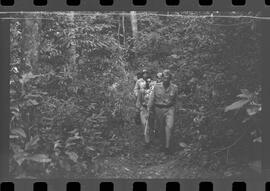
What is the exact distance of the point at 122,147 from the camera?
8688 millimetres

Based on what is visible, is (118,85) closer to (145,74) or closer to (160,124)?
(145,74)

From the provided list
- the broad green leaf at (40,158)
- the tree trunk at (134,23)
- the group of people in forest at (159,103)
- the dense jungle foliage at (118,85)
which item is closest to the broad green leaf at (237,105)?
the dense jungle foliage at (118,85)

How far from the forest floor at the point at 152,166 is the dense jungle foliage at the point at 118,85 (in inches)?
1.4

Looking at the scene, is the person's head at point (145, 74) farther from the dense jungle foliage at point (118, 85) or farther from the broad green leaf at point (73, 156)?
the broad green leaf at point (73, 156)

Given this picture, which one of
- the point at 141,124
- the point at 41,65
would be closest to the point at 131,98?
the point at 141,124

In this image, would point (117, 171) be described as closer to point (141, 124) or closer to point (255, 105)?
point (141, 124)

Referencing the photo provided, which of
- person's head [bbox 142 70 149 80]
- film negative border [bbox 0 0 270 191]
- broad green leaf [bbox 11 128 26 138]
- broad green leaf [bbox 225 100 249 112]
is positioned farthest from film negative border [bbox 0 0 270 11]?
broad green leaf [bbox 11 128 26 138]

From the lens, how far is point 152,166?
8.66m

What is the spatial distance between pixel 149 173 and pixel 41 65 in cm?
135

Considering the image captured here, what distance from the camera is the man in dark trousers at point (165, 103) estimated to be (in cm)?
869

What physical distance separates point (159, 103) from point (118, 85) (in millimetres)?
397

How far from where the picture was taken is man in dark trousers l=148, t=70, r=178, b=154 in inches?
342

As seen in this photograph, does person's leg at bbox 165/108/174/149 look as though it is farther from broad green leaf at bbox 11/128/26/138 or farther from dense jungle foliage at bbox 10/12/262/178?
broad green leaf at bbox 11/128/26/138

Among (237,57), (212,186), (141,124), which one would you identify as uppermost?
(237,57)
